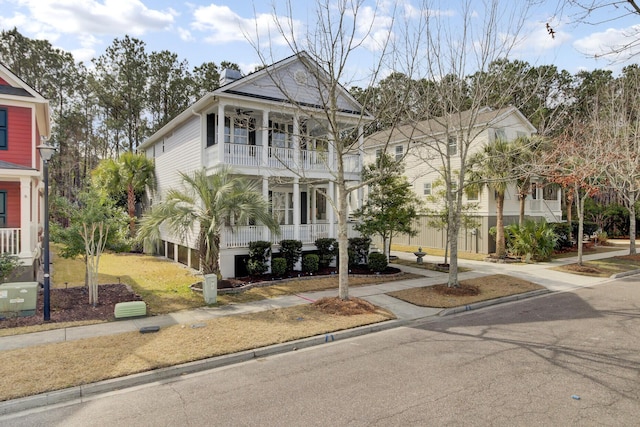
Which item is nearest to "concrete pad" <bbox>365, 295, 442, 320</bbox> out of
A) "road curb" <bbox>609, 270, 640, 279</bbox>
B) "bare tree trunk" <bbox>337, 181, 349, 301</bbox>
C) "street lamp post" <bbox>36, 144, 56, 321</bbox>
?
"bare tree trunk" <bbox>337, 181, 349, 301</bbox>

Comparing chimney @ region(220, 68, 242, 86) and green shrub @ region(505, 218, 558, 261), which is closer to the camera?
chimney @ region(220, 68, 242, 86)

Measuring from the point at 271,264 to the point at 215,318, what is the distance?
5.34 m

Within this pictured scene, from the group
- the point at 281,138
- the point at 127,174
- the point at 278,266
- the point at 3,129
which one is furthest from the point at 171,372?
the point at 127,174

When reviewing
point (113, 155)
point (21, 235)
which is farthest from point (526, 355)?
point (113, 155)

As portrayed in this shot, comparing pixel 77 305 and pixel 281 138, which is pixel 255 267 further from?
pixel 281 138

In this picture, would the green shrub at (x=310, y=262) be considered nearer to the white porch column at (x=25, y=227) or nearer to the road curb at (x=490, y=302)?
the road curb at (x=490, y=302)

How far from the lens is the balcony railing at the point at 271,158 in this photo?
15578 mm

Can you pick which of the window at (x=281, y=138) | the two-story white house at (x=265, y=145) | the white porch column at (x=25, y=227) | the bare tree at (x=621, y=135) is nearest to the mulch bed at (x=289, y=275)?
the two-story white house at (x=265, y=145)

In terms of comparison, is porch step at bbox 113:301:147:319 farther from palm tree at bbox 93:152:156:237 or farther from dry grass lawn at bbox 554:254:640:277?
dry grass lawn at bbox 554:254:640:277

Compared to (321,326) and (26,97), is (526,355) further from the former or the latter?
(26,97)

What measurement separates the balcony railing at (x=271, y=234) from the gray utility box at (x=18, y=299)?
239 inches

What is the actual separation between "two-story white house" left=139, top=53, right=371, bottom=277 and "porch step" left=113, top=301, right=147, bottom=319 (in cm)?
470

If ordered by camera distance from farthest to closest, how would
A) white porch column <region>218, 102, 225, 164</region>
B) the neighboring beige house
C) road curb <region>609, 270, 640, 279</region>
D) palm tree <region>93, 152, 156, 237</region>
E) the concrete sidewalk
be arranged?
palm tree <region>93, 152, 156, 237</region>, the neighboring beige house, road curb <region>609, 270, 640, 279</region>, white porch column <region>218, 102, 225, 164</region>, the concrete sidewalk

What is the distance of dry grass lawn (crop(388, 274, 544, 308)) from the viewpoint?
11805 mm
